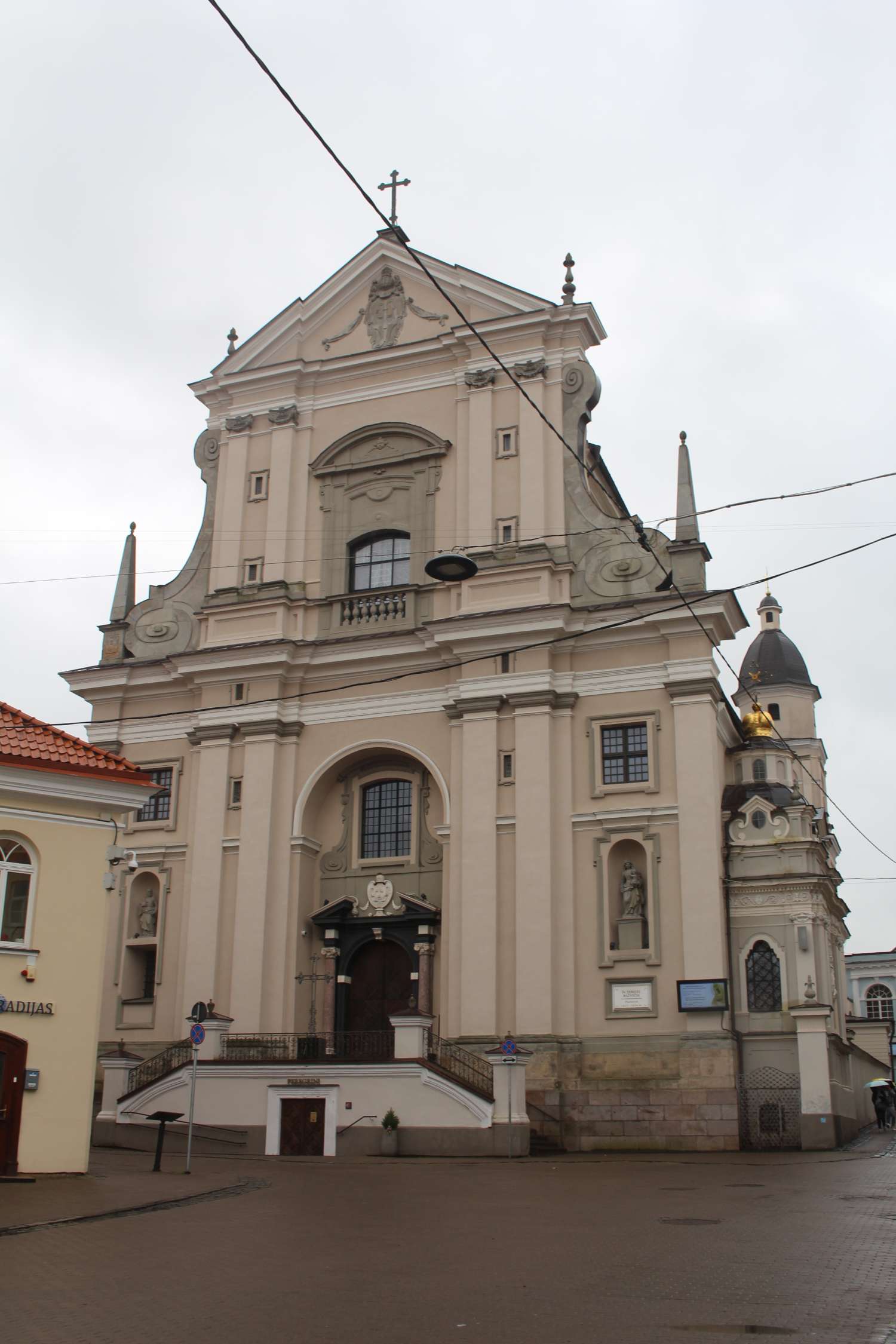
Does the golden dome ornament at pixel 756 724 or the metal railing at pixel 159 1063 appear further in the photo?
the golden dome ornament at pixel 756 724

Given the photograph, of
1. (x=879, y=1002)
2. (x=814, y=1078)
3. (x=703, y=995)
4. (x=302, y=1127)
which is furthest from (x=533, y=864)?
(x=879, y=1002)

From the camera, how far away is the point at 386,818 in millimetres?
32031

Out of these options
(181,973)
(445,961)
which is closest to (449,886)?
(445,961)

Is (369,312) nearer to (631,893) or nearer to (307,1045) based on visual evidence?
(631,893)

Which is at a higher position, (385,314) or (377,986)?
(385,314)

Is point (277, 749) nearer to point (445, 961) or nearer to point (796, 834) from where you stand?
point (445, 961)

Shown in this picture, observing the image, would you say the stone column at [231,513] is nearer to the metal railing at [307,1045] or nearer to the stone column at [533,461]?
the stone column at [533,461]

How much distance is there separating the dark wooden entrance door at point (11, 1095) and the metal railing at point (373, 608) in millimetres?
15355

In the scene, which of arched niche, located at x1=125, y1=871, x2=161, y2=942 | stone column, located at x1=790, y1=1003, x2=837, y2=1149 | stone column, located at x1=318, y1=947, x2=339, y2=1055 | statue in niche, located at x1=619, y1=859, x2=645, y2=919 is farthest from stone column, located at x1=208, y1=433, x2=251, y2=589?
stone column, located at x1=790, y1=1003, x2=837, y2=1149

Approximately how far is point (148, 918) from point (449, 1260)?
22203mm

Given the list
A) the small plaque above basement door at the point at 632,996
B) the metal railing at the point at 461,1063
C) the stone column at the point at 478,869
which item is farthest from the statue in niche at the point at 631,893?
the metal railing at the point at 461,1063

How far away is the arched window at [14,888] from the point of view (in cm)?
1928

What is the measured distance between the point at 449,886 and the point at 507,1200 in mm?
13371

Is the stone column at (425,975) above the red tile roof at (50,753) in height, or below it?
below
